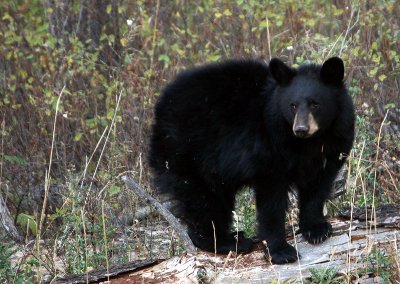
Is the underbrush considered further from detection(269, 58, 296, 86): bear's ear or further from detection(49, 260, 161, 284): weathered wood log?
detection(269, 58, 296, 86): bear's ear

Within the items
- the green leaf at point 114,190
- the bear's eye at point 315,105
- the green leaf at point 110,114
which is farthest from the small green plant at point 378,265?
the green leaf at point 110,114

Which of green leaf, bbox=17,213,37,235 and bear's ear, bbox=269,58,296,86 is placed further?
green leaf, bbox=17,213,37,235

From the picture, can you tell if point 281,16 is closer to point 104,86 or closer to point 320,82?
point 104,86

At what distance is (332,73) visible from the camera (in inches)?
211

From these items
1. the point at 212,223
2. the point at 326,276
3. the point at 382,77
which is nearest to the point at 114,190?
the point at 212,223

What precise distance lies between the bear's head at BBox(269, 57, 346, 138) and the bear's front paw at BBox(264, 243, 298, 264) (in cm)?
73

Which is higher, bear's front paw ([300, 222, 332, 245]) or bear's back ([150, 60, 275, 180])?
bear's back ([150, 60, 275, 180])

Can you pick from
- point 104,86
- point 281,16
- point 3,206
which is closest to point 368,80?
point 281,16

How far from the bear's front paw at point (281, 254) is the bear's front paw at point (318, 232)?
0.13 m

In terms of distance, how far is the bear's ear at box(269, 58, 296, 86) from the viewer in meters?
5.34

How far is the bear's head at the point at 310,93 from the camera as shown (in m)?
5.24

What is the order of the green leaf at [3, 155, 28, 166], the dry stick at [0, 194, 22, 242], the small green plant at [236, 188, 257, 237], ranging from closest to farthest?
the small green plant at [236, 188, 257, 237] < the dry stick at [0, 194, 22, 242] < the green leaf at [3, 155, 28, 166]

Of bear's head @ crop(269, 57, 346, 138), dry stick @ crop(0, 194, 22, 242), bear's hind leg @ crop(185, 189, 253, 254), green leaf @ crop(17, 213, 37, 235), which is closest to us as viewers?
bear's head @ crop(269, 57, 346, 138)

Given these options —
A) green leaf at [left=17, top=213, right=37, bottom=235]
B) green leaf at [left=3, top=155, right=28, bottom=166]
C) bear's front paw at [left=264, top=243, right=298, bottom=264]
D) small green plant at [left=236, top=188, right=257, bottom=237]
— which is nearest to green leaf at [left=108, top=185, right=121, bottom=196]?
green leaf at [left=17, top=213, right=37, bottom=235]
